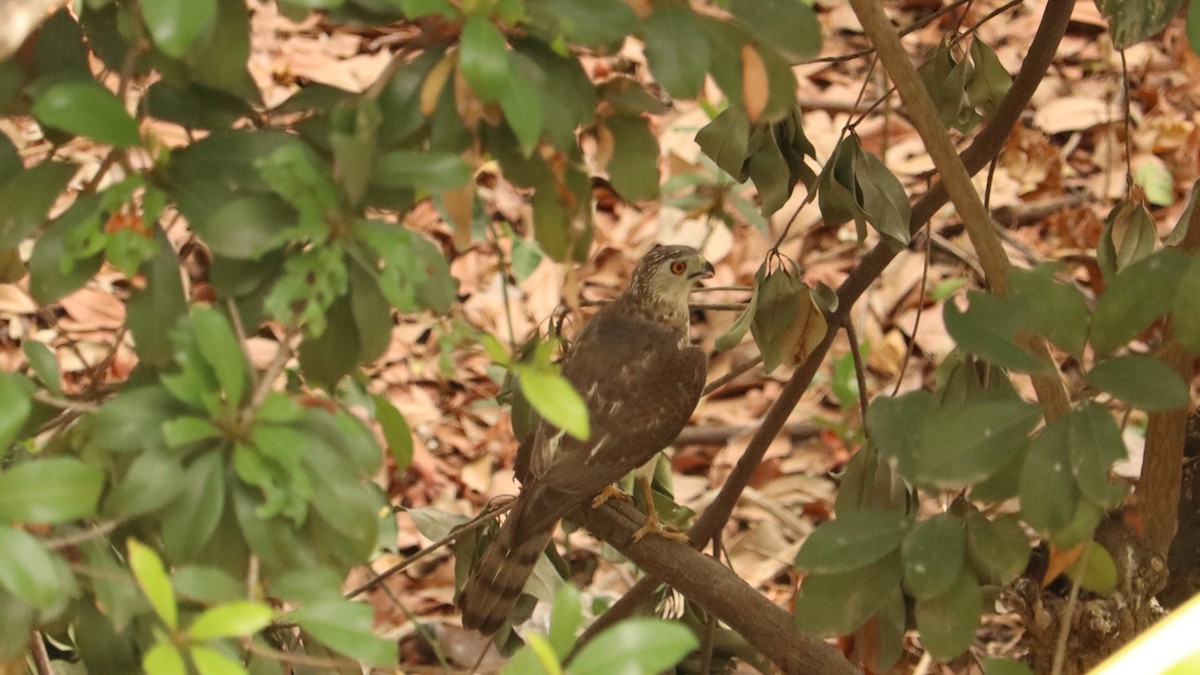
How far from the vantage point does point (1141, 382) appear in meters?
1.56

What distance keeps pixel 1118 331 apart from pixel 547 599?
1.64 metres

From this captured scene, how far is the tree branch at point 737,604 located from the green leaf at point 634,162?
Result: 1.05 metres

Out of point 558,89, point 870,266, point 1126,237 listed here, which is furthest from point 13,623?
point 1126,237

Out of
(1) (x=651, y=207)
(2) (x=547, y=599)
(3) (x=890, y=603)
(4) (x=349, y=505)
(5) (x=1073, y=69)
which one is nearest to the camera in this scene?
(4) (x=349, y=505)

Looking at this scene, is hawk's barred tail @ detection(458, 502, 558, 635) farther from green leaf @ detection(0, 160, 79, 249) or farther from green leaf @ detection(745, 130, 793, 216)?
green leaf @ detection(0, 160, 79, 249)

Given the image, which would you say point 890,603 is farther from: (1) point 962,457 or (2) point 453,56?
(2) point 453,56

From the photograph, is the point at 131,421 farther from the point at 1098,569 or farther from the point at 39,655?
the point at 1098,569

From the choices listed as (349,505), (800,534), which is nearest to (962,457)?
(349,505)

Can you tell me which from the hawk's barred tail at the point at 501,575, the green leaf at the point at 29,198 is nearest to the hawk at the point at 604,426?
the hawk's barred tail at the point at 501,575

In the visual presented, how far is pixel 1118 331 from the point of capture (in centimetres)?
155

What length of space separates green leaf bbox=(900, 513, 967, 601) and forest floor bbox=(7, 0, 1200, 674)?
2.07 meters

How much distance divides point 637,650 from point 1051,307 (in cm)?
74

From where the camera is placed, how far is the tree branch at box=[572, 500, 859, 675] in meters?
2.26

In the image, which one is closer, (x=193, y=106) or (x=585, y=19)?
(x=585, y=19)
